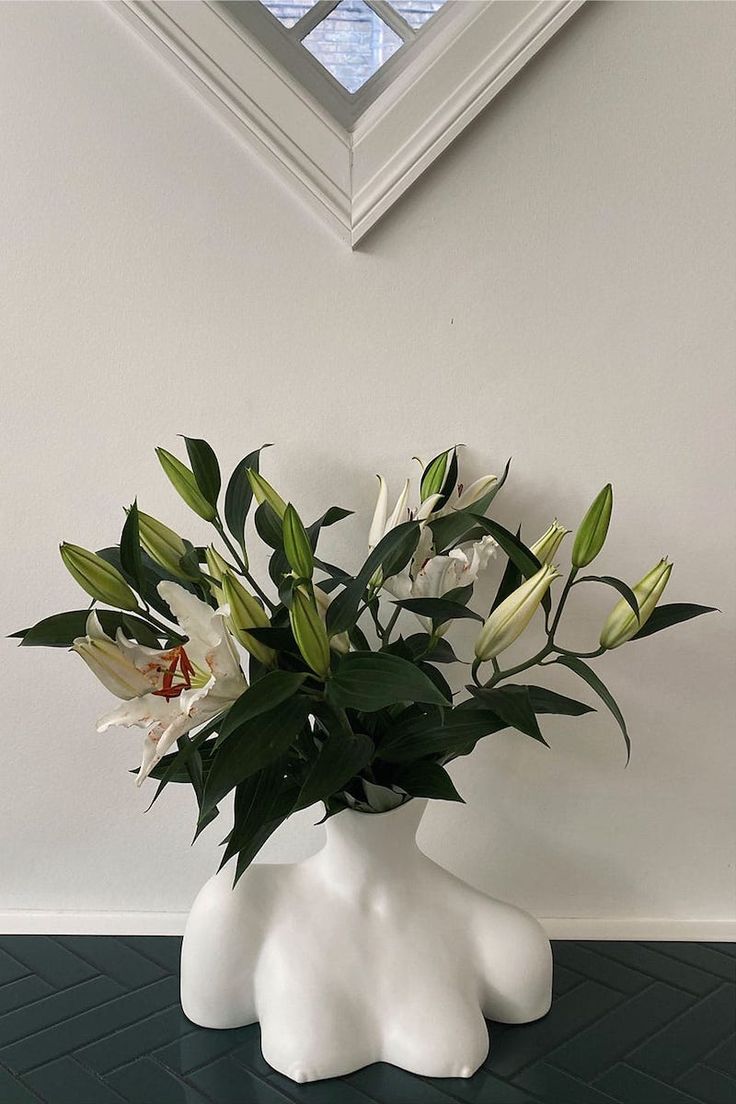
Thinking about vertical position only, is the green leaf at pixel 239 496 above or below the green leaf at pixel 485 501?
above

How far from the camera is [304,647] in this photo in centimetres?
75

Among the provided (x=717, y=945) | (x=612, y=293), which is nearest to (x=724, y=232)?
(x=612, y=293)

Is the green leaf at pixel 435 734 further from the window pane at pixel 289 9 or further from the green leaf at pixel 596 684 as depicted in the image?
the window pane at pixel 289 9

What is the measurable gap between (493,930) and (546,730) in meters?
0.26

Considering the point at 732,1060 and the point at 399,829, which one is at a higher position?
the point at 399,829

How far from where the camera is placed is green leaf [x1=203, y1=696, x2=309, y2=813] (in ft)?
2.35

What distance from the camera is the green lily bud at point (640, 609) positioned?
896 mm

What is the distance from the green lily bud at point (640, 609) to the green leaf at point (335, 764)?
261 millimetres

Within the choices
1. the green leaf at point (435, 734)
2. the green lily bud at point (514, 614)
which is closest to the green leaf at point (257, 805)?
the green leaf at point (435, 734)

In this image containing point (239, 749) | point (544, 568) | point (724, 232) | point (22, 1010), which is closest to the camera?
point (239, 749)

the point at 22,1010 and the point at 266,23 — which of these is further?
the point at 266,23

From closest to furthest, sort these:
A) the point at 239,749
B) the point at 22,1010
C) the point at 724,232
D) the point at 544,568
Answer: the point at 239,749 → the point at 544,568 → the point at 22,1010 → the point at 724,232

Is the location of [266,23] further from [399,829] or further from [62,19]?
[399,829]

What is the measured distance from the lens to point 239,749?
0.73 meters
